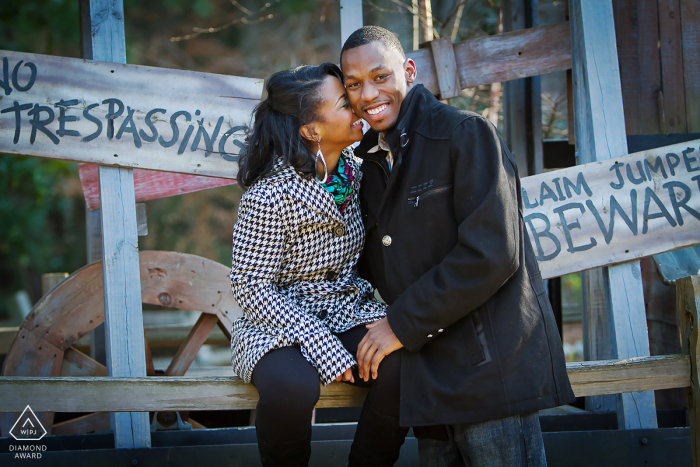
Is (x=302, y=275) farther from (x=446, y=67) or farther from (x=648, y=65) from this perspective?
(x=648, y=65)

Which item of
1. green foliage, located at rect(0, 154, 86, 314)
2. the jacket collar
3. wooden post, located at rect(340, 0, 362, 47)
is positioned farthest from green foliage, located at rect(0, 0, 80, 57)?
the jacket collar

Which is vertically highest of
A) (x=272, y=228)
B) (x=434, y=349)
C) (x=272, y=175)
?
(x=272, y=175)

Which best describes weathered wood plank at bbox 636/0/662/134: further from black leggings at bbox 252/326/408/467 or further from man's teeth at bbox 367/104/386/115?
black leggings at bbox 252/326/408/467

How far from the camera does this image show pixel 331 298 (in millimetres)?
2051

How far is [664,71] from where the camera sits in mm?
3176

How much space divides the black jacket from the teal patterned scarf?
24 cm

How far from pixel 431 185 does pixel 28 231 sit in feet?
19.3

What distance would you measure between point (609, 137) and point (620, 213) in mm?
366

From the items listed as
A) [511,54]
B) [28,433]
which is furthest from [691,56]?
[28,433]

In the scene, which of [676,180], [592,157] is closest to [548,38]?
[592,157]

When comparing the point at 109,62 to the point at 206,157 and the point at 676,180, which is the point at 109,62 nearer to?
the point at 206,157

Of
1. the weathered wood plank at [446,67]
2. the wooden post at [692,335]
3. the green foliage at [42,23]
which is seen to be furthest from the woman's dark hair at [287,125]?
the green foliage at [42,23]

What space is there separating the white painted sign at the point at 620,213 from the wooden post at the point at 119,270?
178 centimetres

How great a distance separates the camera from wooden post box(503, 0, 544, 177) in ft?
11.5
